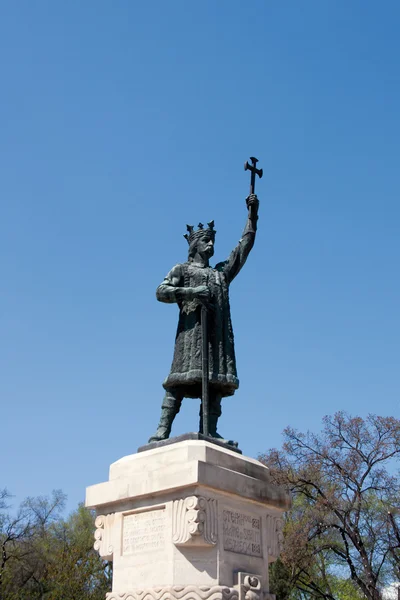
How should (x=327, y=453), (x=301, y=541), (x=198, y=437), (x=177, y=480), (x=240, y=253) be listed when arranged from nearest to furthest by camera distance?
(x=177, y=480) → (x=198, y=437) → (x=240, y=253) → (x=301, y=541) → (x=327, y=453)

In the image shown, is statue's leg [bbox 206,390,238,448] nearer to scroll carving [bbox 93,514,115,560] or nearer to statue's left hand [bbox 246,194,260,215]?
scroll carving [bbox 93,514,115,560]

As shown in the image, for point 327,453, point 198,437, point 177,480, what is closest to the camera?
point 177,480

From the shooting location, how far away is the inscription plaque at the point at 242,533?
7262 millimetres

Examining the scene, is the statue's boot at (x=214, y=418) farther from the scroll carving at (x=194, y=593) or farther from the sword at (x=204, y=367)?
the scroll carving at (x=194, y=593)

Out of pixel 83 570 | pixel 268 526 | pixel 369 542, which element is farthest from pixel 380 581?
pixel 268 526

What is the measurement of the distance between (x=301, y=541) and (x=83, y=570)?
8.27 meters

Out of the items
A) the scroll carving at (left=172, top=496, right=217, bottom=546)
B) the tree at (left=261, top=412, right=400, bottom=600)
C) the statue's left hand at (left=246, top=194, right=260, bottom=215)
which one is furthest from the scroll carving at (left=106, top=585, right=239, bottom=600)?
the tree at (left=261, top=412, right=400, bottom=600)

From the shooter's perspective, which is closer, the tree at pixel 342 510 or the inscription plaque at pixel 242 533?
the inscription plaque at pixel 242 533

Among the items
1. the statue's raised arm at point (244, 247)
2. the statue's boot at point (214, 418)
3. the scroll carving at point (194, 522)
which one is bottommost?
the scroll carving at point (194, 522)

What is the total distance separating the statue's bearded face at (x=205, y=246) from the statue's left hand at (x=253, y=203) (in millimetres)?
638

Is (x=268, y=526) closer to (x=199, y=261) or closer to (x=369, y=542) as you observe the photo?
(x=199, y=261)

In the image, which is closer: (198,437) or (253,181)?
(198,437)

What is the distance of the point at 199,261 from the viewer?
9.15 m

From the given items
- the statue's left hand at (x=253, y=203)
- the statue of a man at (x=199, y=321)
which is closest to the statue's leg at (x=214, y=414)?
the statue of a man at (x=199, y=321)
